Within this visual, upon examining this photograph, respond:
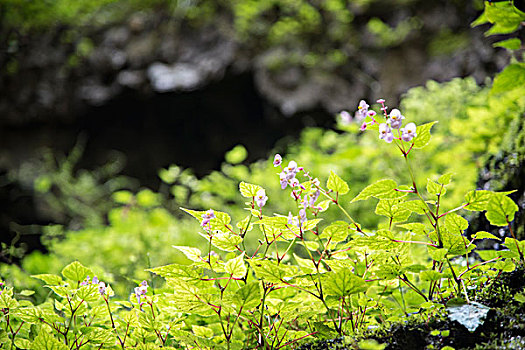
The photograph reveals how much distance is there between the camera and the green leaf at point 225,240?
90 cm

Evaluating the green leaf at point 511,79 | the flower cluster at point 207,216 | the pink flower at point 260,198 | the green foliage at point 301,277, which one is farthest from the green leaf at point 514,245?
the flower cluster at point 207,216

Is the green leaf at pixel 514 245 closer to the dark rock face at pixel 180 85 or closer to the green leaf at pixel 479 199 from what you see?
the green leaf at pixel 479 199

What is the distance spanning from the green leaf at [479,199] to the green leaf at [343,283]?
264 mm

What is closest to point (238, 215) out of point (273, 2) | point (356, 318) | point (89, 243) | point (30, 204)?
point (89, 243)

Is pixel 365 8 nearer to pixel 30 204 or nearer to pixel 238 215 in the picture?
pixel 238 215

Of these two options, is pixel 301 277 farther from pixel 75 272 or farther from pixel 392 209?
pixel 75 272

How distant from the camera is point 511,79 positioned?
3.33ft

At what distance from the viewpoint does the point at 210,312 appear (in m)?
0.90

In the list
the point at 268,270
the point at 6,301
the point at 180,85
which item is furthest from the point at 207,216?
the point at 180,85

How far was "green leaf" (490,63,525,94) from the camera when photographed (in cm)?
101

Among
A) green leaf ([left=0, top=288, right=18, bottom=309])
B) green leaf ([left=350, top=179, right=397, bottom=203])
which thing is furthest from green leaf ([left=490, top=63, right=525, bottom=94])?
green leaf ([left=0, top=288, right=18, bottom=309])

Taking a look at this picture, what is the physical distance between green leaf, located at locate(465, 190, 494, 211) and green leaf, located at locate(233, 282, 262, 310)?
0.45 m

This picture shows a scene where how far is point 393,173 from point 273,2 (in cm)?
275

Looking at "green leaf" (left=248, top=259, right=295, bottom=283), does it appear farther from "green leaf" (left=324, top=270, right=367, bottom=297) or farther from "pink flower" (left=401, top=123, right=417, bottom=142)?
"pink flower" (left=401, top=123, right=417, bottom=142)
